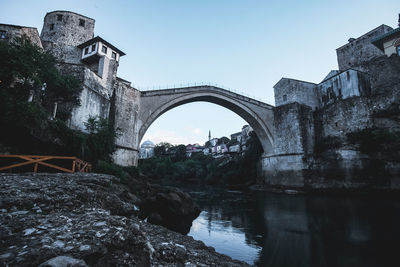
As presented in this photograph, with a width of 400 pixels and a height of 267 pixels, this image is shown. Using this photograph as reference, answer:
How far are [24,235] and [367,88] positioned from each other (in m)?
31.1

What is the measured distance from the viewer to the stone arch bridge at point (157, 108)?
1655 cm

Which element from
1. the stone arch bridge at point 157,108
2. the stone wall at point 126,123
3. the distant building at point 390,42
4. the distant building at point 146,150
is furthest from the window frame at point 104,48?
the distant building at point 146,150

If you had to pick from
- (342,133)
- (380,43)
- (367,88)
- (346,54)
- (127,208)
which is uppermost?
(346,54)

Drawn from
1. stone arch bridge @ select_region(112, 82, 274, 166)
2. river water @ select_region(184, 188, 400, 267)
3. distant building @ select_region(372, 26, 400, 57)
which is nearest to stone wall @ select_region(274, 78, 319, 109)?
stone arch bridge @ select_region(112, 82, 274, 166)

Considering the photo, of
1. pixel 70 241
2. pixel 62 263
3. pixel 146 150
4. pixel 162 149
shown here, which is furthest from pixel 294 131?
pixel 146 150

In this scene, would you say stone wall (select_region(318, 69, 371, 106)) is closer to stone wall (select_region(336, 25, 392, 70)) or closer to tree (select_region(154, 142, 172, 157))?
stone wall (select_region(336, 25, 392, 70))

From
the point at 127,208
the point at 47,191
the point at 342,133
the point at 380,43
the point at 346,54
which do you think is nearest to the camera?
the point at 47,191

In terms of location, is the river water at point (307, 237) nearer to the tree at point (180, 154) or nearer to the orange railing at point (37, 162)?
the orange railing at point (37, 162)

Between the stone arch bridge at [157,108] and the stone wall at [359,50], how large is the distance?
1556 cm

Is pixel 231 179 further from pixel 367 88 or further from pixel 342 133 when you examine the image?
pixel 367 88

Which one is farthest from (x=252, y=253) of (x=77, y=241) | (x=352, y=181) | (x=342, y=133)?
(x=342, y=133)

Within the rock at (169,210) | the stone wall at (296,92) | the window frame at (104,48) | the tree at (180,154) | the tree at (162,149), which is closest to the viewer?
the rock at (169,210)

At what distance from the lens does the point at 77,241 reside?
1.85m

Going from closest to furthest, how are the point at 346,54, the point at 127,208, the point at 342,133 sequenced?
the point at 127,208 → the point at 342,133 → the point at 346,54
